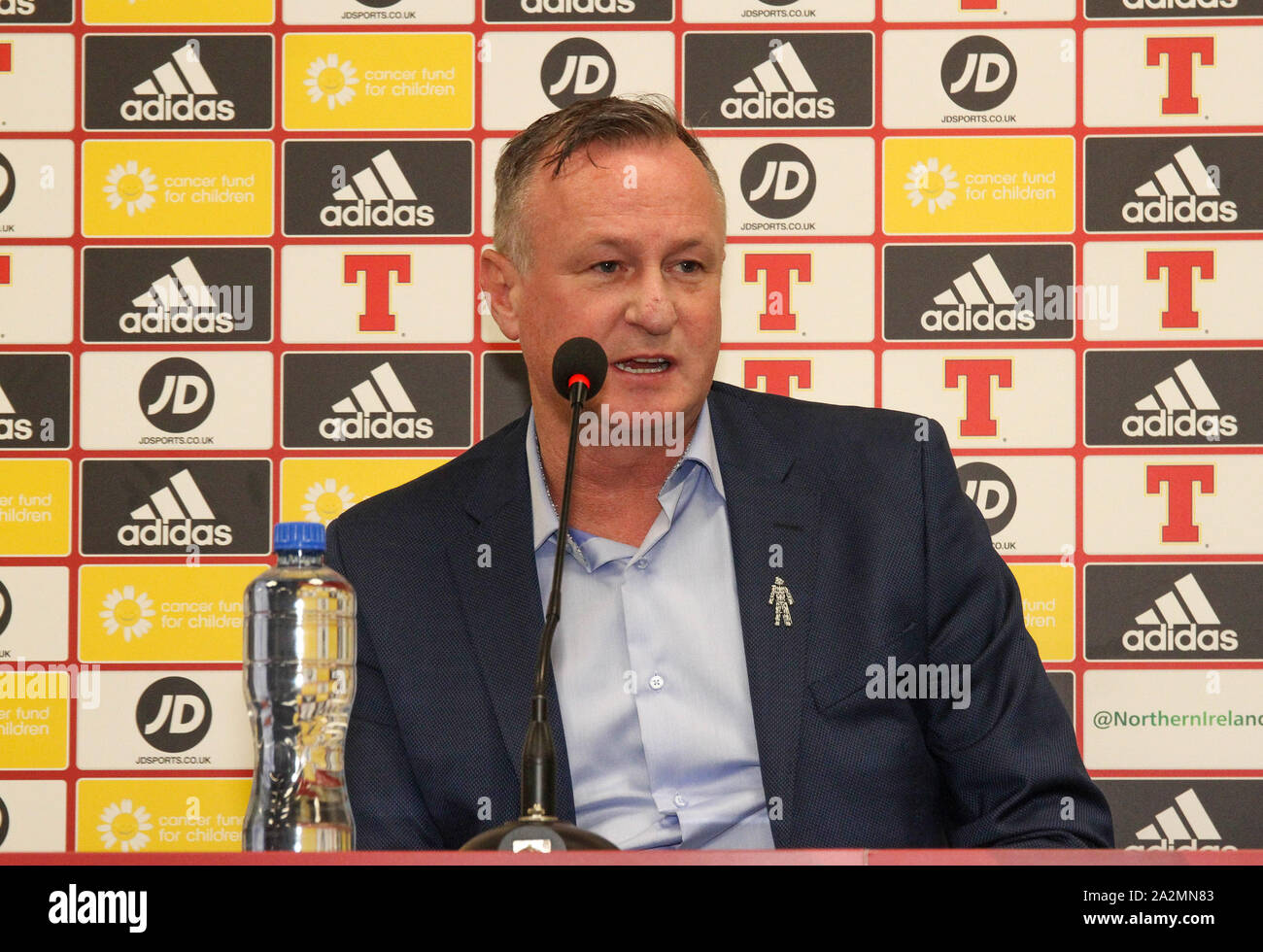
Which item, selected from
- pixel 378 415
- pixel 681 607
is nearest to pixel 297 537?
pixel 681 607

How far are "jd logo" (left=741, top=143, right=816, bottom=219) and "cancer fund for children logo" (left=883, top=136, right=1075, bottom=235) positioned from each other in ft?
0.53

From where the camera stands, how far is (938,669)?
1.91 metres

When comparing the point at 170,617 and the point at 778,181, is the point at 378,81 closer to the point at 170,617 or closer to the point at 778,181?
the point at 778,181

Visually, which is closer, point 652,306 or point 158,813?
point 652,306

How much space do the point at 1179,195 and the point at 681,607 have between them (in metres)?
1.39

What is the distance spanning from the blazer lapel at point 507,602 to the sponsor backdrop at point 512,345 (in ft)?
2.01

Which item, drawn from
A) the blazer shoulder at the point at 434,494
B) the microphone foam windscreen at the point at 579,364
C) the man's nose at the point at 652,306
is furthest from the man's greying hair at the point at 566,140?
the microphone foam windscreen at the point at 579,364

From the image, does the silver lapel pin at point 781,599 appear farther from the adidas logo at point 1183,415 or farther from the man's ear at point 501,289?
the adidas logo at point 1183,415

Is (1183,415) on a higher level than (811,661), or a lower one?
higher

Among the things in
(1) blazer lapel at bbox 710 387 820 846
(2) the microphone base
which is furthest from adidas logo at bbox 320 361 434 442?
(2) the microphone base

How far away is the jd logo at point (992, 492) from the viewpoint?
2666 mm

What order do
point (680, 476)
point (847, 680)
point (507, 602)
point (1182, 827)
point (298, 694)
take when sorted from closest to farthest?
1. point (298, 694)
2. point (847, 680)
3. point (507, 602)
4. point (680, 476)
5. point (1182, 827)

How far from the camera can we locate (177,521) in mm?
2738
